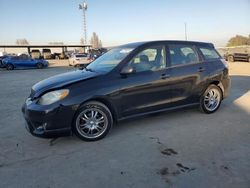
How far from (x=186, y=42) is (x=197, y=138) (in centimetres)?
229

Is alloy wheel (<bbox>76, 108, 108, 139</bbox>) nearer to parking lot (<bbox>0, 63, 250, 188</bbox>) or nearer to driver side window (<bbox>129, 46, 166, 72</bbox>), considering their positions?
parking lot (<bbox>0, 63, 250, 188</bbox>)

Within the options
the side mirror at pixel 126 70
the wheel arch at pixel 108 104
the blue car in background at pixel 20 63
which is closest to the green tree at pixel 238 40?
the blue car in background at pixel 20 63

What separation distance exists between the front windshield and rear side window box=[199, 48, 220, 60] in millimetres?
1860

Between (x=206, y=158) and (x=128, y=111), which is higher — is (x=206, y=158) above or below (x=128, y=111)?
below

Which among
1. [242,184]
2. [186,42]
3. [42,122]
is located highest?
[186,42]

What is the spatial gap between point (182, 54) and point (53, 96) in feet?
9.29

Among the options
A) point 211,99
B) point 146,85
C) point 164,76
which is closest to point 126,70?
point 146,85

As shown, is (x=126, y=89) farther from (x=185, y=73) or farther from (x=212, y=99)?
(x=212, y=99)

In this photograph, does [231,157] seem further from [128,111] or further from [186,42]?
[186,42]

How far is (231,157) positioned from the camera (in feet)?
12.6

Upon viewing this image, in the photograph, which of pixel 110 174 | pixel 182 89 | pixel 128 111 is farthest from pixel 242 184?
pixel 182 89

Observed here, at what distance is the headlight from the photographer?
4423 millimetres

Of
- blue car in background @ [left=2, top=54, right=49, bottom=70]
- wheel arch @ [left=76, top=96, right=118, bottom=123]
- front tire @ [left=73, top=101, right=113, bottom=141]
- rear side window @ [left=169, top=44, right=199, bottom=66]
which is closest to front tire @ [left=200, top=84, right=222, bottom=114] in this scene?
rear side window @ [left=169, top=44, right=199, bottom=66]

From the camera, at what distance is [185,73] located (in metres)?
5.64
